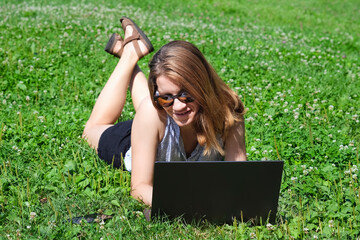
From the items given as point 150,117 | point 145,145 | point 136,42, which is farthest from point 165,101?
point 136,42

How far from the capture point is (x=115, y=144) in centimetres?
450

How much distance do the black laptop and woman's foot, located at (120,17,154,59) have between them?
219cm

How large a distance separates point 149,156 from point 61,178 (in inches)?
38.7

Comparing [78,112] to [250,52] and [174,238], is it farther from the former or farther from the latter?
[250,52]

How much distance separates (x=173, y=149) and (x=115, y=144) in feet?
3.03

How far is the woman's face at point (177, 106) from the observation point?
326 centimetres

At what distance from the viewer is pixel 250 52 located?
27.9 ft

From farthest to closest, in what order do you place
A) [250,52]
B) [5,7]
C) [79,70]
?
1. [5,7]
2. [250,52]
3. [79,70]

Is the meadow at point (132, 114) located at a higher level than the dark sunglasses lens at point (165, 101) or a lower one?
lower

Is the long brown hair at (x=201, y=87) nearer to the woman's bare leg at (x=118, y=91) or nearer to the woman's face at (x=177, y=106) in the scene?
the woman's face at (x=177, y=106)

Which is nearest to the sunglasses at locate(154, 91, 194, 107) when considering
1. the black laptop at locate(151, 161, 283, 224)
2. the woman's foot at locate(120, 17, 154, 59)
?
the black laptop at locate(151, 161, 283, 224)

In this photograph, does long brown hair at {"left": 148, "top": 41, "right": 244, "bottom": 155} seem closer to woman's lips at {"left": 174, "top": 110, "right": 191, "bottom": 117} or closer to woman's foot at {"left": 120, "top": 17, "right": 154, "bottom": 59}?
woman's lips at {"left": 174, "top": 110, "right": 191, "bottom": 117}

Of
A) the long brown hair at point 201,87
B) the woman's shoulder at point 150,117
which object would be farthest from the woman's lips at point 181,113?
the woman's shoulder at point 150,117

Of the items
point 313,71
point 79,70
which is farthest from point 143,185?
point 313,71
